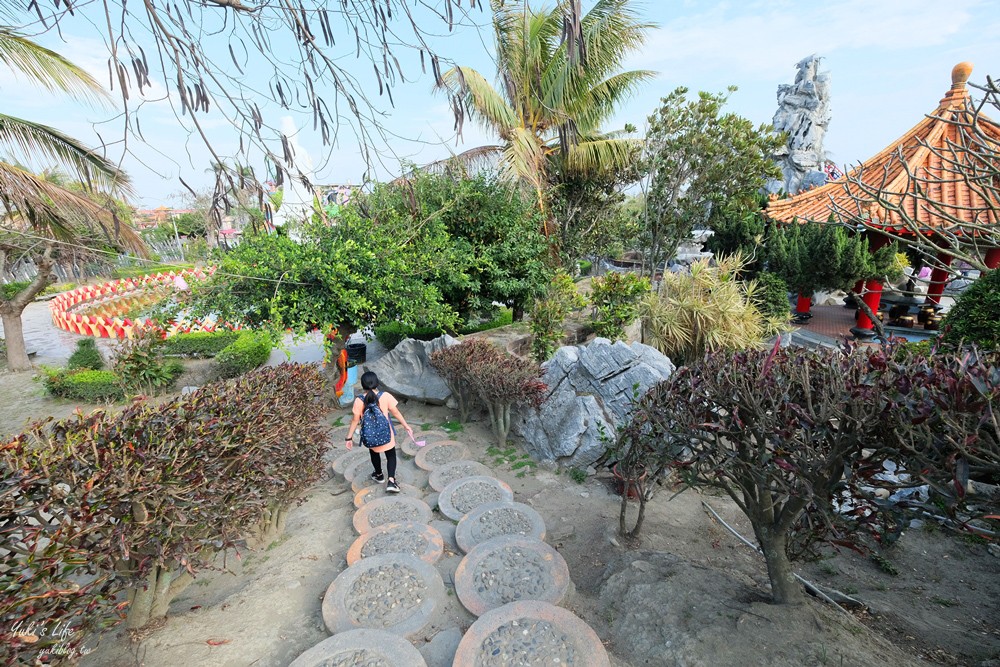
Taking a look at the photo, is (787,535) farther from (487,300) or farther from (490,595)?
(487,300)

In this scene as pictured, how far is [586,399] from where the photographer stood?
18.3 feet

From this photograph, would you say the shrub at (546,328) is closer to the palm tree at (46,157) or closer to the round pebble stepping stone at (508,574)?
the round pebble stepping stone at (508,574)

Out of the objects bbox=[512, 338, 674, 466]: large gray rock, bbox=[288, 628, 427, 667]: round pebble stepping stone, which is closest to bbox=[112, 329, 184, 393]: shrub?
bbox=[512, 338, 674, 466]: large gray rock

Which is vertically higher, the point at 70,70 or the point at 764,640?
the point at 70,70

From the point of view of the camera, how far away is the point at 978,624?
10.5 feet

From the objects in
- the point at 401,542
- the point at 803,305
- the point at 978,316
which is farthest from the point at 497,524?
the point at 803,305

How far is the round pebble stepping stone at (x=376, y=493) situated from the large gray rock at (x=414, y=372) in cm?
228

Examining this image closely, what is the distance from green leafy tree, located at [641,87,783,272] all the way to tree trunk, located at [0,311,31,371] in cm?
1482

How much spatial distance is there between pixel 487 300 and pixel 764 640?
23.1 feet

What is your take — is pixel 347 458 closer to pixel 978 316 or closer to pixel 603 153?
pixel 978 316

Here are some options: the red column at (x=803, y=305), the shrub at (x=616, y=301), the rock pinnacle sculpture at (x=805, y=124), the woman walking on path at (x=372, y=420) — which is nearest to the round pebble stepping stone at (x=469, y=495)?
the woman walking on path at (x=372, y=420)

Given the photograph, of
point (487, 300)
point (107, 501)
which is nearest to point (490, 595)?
point (107, 501)

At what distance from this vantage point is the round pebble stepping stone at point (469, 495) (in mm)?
4387

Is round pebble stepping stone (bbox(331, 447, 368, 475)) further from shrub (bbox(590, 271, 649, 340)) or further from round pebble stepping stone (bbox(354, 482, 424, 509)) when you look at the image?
shrub (bbox(590, 271, 649, 340))
